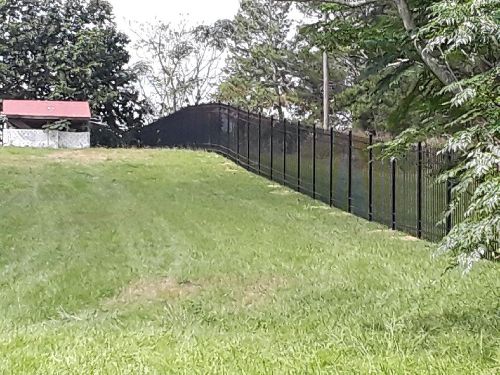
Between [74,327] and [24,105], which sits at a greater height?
[24,105]

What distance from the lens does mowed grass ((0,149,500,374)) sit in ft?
14.0

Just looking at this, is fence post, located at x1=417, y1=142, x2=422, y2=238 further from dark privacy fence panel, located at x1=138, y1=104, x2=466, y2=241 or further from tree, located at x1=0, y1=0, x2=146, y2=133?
tree, located at x1=0, y1=0, x2=146, y2=133

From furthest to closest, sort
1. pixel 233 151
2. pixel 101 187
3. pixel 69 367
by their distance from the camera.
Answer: pixel 233 151, pixel 101 187, pixel 69 367

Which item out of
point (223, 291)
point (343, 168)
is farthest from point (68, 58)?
point (223, 291)

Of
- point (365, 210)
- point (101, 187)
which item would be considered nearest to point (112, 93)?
point (101, 187)

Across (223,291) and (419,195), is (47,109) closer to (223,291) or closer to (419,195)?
(419,195)

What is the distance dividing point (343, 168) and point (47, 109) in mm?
23253

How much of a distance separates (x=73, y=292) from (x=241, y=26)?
1245 inches

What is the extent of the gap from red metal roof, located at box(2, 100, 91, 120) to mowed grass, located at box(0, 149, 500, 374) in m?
18.4

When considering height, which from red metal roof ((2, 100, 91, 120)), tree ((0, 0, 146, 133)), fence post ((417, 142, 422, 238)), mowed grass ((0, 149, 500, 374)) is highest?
tree ((0, 0, 146, 133))

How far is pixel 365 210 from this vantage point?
12086 mm

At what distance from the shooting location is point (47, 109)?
32625 millimetres

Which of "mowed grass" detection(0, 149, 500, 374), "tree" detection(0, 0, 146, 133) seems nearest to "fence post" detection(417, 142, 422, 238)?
"mowed grass" detection(0, 149, 500, 374)

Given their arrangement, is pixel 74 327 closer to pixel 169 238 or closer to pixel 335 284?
pixel 335 284
